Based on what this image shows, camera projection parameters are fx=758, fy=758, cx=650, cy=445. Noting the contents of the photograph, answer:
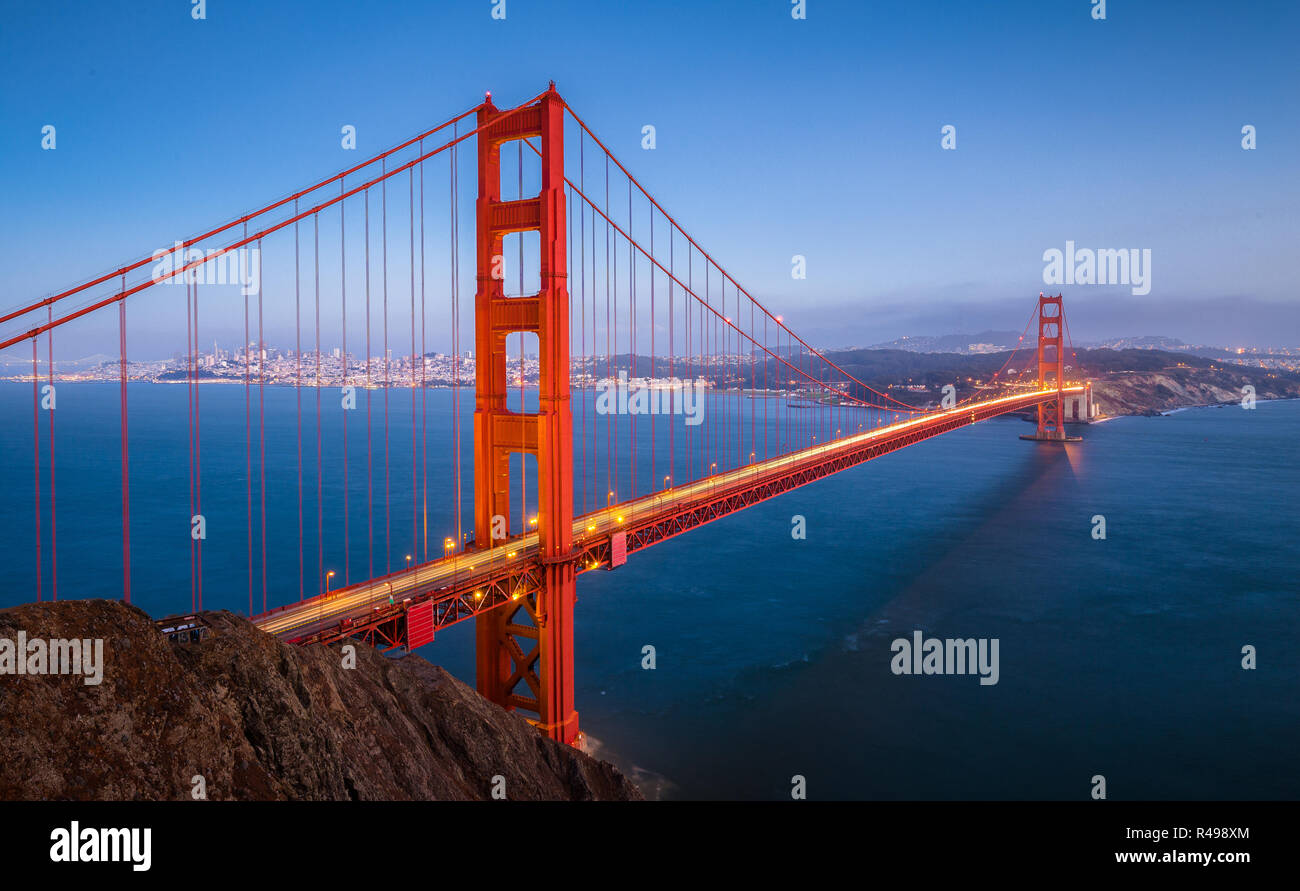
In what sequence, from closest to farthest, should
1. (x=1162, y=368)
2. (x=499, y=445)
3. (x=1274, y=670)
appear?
(x=499, y=445), (x=1274, y=670), (x=1162, y=368)

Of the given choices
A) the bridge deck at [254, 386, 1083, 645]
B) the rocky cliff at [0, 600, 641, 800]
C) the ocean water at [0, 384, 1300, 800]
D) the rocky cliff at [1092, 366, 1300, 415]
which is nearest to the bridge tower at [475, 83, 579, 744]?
the bridge deck at [254, 386, 1083, 645]

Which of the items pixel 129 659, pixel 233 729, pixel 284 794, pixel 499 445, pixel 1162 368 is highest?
pixel 1162 368

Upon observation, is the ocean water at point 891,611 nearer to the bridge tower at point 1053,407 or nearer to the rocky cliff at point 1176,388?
the bridge tower at point 1053,407

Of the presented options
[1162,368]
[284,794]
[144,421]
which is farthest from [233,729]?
[1162,368]

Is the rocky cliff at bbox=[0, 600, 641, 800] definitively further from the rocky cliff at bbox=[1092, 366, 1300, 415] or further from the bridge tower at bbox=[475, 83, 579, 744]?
the rocky cliff at bbox=[1092, 366, 1300, 415]

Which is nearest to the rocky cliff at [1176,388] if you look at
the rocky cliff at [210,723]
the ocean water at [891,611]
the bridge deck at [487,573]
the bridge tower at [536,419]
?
the ocean water at [891,611]
